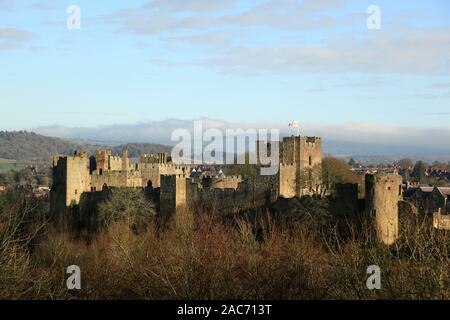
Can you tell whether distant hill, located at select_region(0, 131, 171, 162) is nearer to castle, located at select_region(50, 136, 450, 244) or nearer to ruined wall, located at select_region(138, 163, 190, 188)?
ruined wall, located at select_region(138, 163, 190, 188)

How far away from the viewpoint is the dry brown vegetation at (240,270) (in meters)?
17.1

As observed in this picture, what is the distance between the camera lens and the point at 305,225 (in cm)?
3192

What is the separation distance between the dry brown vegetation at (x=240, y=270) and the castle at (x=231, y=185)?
2270 mm

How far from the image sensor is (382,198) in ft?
105

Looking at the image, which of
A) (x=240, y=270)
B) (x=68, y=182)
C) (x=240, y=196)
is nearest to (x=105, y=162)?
(x=68, y=182)

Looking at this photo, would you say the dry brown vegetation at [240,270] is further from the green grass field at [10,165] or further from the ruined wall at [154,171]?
the green grass field at [10,165]

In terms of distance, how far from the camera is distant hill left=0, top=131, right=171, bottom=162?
159000mm

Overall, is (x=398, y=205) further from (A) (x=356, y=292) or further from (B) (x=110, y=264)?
(A) (x=356, y=292)

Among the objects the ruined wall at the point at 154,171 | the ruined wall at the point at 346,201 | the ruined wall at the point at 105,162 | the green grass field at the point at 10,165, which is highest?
the ruined wall at the point at 105,162

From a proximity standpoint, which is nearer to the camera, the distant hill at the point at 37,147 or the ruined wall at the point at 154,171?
the ruined wall at the point at 154,171

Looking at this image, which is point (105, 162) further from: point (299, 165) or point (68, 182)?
point (299, 165)

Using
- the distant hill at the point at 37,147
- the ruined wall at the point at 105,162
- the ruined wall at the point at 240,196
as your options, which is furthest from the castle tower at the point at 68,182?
the distant hill at the point at 37,147

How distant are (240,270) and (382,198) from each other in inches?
489

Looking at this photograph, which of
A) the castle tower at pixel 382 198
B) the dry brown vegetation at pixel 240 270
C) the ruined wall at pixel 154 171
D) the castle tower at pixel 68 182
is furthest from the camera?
the ruined wall at pixel 154 171
